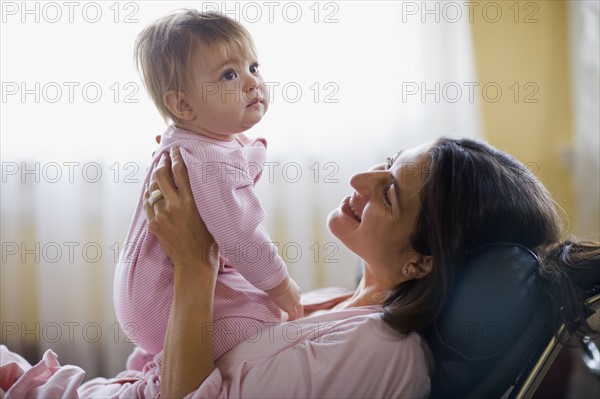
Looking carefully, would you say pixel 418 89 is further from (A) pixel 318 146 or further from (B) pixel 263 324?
(B) pixel 263 324

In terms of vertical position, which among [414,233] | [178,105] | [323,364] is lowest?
[323,364]

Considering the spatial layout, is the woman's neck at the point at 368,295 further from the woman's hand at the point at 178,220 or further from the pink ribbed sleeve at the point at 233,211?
the woman's hand at the point at 178,220

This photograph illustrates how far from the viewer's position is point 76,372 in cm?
146

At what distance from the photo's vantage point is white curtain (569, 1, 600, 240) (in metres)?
2.79

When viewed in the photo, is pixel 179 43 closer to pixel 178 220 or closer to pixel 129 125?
pixel 178 220

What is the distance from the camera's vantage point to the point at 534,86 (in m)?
3.00

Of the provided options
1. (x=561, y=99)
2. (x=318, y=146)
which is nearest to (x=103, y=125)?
(x=318, y=146)

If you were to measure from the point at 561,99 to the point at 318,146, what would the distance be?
1192 mm

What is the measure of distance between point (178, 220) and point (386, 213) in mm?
464

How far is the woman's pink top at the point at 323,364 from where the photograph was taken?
123cm

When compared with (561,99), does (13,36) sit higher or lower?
higher

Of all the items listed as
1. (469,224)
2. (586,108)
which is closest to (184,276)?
(469,224)

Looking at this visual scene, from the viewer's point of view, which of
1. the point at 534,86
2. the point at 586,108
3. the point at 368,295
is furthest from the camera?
the point at 534,86

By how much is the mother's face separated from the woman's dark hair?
27mm
